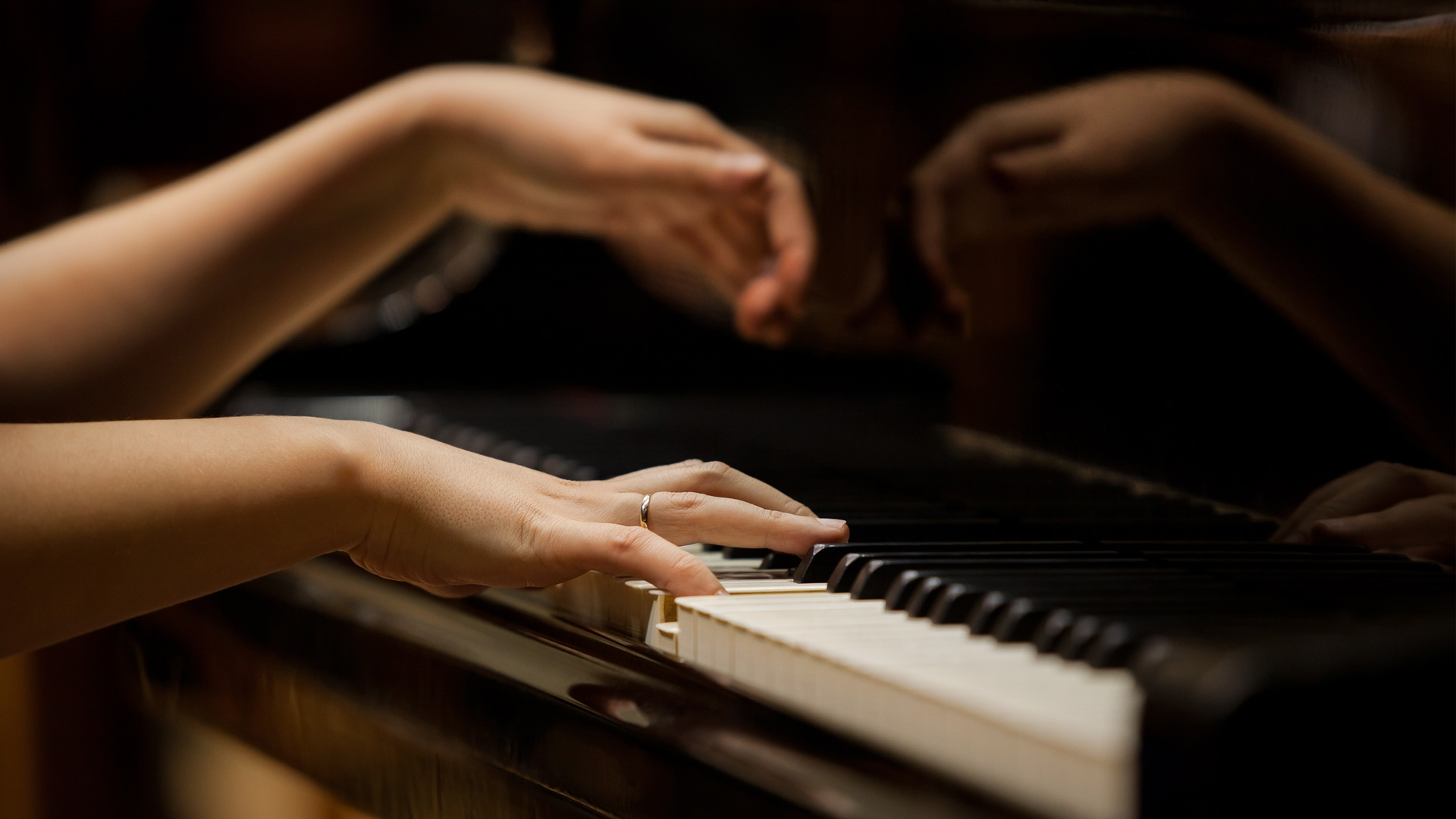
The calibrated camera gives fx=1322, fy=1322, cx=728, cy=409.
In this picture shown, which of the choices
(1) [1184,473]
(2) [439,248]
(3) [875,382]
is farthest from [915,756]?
(2) [439,248]

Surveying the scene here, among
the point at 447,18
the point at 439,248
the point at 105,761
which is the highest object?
the point at 447,18

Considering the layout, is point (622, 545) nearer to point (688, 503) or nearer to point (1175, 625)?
point (688, 503)

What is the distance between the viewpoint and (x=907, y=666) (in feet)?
2.00

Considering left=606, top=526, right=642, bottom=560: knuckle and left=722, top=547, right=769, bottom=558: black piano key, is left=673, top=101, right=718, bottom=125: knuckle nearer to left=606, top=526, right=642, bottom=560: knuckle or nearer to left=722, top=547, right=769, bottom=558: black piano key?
left=722, top=547, right=769, bottom=558: black piano key

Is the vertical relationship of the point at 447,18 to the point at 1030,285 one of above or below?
above

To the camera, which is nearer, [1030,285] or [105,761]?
[1030,285]

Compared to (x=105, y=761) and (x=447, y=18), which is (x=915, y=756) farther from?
(x=105, y=761)

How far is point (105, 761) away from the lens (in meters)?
1.98

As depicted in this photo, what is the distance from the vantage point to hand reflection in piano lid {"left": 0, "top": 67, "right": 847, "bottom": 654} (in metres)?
0.78

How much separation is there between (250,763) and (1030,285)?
1.39 meters

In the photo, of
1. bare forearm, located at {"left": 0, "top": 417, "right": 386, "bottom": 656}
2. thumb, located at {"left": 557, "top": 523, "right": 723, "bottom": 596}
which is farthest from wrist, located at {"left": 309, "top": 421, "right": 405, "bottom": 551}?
thumb, located at {"left": 557, "top": 523, "right": 723, "bottom": 596}

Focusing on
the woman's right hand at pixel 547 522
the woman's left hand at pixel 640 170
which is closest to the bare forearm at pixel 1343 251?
the woman's right hand at pixel 547 522

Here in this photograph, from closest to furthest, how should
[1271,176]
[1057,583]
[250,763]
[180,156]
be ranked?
[1057,583] → [1271,176] → [250,763] → [180,156]

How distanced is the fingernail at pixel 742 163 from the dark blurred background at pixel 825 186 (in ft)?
0.12
